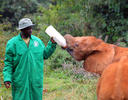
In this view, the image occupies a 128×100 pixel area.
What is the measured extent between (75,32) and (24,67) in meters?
10.4

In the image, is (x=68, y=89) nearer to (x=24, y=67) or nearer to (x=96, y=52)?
(x=24, y=67)

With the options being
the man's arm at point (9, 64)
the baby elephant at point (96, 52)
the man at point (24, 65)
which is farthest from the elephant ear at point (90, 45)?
the man's arm at point (9, 64)

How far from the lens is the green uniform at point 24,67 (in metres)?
4.05

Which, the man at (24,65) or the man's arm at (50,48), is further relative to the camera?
the man's arm at (50,48)

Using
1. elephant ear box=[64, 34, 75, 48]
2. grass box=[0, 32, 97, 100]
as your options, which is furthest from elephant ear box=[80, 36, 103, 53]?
grass box=[0, 32, 97, 100]

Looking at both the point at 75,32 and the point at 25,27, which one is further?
the point at 75,32

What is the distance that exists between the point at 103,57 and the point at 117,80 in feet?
0.72

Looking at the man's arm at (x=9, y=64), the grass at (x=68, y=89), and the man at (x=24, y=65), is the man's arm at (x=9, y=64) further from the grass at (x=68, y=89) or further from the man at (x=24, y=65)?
the grass at (x=68, y=89)

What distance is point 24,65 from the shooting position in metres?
4.07

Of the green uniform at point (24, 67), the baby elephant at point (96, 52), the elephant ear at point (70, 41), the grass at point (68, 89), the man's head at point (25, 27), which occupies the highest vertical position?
the man's head at point (25, 27)

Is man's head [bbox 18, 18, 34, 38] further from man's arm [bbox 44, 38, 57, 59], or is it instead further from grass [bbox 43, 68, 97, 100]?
grass [bbox 43, 68, 97, 100]

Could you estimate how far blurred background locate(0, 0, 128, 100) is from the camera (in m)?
7.22

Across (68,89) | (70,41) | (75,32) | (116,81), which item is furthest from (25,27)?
(75,32)

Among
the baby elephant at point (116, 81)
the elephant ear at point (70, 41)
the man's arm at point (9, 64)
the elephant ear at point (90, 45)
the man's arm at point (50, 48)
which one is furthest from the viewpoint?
the man's arm at point (50, 48)
